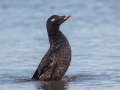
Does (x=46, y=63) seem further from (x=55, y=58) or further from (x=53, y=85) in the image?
(x=53, y=85)

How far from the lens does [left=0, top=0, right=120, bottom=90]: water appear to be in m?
12.5

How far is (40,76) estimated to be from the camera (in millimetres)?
12602

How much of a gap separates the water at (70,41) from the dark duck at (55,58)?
20cm

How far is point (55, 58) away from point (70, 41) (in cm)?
528

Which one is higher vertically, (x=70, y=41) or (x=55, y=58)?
(x=70, y=41)

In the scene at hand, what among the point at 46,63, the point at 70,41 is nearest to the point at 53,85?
the point at 46,63

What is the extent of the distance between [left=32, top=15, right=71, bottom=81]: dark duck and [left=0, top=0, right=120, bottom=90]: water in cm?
20

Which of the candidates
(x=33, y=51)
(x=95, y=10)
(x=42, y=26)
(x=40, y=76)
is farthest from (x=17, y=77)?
(x=95, y=10)

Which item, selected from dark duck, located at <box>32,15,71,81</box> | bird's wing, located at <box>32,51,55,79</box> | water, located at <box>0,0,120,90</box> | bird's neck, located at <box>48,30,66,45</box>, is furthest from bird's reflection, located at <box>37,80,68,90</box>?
bird's neck, located at <box>48,30,66,45</box>

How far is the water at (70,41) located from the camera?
491 inches

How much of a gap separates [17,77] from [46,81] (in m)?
0.82

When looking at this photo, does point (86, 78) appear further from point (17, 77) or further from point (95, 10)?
point (95, 10)

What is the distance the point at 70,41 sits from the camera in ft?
57.9

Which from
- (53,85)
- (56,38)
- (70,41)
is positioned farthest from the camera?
(70,41)
